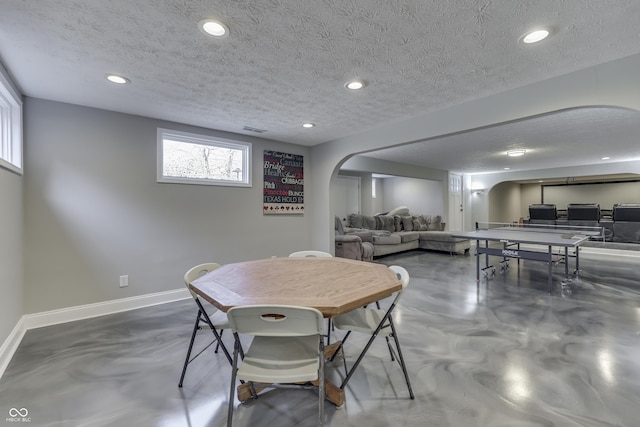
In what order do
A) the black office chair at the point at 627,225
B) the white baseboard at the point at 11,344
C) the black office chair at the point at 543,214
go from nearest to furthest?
the white baseboard at the point at 11,344 → the black office chair at the point at 627,225 → the black office chair at the point at 543,214

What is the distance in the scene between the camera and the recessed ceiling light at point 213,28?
5.34 feet

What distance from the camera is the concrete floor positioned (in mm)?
1600

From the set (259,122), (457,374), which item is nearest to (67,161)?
(259,122)

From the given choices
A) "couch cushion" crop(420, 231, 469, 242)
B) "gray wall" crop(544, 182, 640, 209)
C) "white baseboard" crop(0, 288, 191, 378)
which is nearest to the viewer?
"white baseboard" crop(0, 288, 191, 378)

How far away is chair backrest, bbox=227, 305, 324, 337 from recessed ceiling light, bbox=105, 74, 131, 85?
226 centimetres

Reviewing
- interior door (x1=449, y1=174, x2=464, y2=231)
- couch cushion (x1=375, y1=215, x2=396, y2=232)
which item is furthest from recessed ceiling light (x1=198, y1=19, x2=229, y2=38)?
interior door (x1=449, y1=174, x2=464, y2=231)

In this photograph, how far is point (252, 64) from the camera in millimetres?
2121

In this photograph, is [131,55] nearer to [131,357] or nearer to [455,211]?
[131,357]

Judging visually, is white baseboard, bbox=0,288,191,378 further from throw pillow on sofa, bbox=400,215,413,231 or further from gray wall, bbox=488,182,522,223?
gray wall, bbox=488,182,522,223

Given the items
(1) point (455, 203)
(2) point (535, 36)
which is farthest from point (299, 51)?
(1) point (455, 203)

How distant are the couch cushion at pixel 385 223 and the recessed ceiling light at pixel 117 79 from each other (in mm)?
6272

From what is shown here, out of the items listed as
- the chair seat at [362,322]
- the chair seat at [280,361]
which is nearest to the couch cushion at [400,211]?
the chair seat at [362,322]

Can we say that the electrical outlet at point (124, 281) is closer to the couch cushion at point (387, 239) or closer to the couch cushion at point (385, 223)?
the couch cushion at point (387, 239)

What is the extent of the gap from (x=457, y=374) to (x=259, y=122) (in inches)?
128
